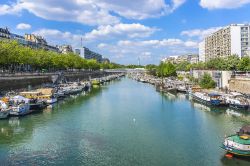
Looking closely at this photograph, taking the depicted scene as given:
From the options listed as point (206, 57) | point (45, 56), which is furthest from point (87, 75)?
point (206, 57)

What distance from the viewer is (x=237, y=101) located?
4991 centimetres

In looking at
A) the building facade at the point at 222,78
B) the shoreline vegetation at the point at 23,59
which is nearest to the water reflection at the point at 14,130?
the shoreline vegetation at the point at 23,59

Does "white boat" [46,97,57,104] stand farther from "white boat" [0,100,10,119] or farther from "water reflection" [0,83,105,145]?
"white boat" [0,100,10,119]

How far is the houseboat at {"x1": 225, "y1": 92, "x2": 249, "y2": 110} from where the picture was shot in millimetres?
48344

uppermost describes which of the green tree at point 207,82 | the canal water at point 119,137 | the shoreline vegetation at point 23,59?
the shoreline vegetation at point 23,59

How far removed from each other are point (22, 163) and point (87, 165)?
4.82 metres

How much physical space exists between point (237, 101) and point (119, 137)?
970 inches

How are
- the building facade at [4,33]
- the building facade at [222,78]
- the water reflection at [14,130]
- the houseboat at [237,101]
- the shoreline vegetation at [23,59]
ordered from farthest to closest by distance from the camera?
the building facade at [4,33] → the building facade at [222,78] → the shoreline vegetation at [23,59] → the houseboat at [237,101] → the water reflection at [14,130]

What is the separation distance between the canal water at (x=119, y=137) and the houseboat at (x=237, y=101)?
2.01m

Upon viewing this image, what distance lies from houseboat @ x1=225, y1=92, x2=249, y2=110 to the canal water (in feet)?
6.60

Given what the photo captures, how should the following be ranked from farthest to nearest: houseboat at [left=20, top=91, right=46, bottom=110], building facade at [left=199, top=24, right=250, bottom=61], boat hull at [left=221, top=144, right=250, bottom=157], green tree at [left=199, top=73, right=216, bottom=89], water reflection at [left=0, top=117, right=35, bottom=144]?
building facade at [left=199, top=24, right=250, bottom=61] < green tree at [left=199, top=73, right=216, bottom=89] < houseboat at [left=20, top=91, right=46, bottom=110] < water reflection at [left=0, top=117, right=35, bottom=144] < boat hull at [left=221, top=144, right=250, bottom=157]

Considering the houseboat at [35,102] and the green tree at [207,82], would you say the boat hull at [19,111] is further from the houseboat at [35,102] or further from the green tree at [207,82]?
the green tree at [207,82]

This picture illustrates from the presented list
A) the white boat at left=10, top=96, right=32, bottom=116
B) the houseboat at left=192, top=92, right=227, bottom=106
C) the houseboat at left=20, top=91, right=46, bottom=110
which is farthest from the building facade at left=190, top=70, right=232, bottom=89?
the white boat at left=10, top=96, right=32, bottom=116

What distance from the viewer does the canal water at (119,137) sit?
25.7 metres
